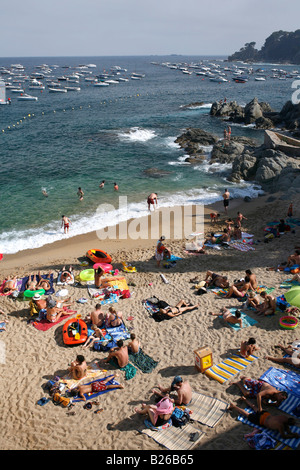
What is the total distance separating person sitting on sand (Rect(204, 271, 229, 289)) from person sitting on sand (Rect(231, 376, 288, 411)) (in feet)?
15.2

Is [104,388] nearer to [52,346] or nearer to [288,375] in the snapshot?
[52,346]

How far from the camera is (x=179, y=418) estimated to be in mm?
6996

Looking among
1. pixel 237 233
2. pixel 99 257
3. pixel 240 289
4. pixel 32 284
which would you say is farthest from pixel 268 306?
pixel 32 284

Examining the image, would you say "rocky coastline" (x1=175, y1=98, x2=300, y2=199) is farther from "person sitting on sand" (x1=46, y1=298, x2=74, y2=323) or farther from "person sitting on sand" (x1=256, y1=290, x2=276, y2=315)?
"person sitting on sand" (x1=46, y1=298, x2=74, y2=323)

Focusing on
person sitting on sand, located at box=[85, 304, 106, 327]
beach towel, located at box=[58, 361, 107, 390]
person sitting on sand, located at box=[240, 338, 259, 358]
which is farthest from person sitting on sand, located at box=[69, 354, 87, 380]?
person sitting on sand, located at box=[240, 338, 259, 358]

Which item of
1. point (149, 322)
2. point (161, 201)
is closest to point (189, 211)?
point (161, 201)

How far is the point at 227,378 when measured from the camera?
809 cm

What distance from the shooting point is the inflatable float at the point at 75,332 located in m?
9.75

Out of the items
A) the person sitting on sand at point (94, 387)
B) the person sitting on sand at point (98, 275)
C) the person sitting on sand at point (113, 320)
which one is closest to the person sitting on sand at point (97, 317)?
the person sitting on sand at point (113, 320)

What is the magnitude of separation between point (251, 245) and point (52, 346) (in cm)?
984

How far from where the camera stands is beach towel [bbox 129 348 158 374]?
8.78 m

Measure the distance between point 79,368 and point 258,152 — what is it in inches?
944

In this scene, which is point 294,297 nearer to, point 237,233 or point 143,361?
point 143,361

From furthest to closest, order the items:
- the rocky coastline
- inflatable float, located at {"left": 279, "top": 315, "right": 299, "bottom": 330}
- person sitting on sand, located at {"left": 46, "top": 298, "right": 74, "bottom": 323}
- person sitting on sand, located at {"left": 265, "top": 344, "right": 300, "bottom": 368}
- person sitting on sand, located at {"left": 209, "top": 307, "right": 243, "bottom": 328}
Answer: the rocky coastline → person sitting on sand, located at {"left": 46, "top": 298, "right": 74, "bottom": 323} → person sitting on sand, located at {"left": 209, "top": 307, "right": 243, "bottom": 328} → inflatable float, located at {"left": 279, "top": 315, "right": 299, "bottom": 330} → person sitting on sand, located at {"left": 265, "top": 344, "right": 300, "bottom": 368}
